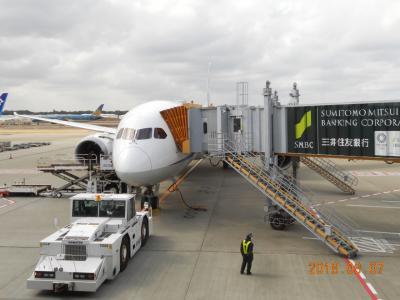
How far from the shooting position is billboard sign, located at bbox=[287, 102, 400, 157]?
1586 cm

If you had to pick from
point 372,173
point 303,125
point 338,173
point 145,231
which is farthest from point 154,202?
point 372,173

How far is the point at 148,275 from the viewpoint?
13.4 m

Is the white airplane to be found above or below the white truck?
above

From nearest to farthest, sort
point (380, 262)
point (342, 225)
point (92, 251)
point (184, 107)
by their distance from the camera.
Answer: point (92, 251) < point (380, 262) < point (342, 225) < point (184, 107)

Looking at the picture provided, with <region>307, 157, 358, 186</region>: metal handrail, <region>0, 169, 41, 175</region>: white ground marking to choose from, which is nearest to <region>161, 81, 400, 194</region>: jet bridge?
<region>307, 157, 358, 186</region>: metal handrail

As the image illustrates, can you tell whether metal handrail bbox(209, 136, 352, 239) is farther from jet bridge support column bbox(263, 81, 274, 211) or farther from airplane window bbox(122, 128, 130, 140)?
airplane window bbox(122, 128, 130, 140)

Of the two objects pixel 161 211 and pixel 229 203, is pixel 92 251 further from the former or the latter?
pixel 229 203

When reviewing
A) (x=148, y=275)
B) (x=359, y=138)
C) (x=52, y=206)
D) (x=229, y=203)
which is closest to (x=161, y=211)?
(x=229, y=203)

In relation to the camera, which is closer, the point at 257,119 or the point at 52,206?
the point at 257,119

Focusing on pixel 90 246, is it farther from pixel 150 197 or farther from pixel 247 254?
pixel 150 197

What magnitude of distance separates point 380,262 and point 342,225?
450cm

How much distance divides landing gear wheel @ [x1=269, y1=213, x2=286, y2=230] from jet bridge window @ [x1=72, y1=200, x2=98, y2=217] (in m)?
8.32

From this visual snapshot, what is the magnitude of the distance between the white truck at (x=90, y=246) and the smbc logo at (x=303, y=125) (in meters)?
8.18

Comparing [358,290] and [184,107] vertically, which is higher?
[184,107]
